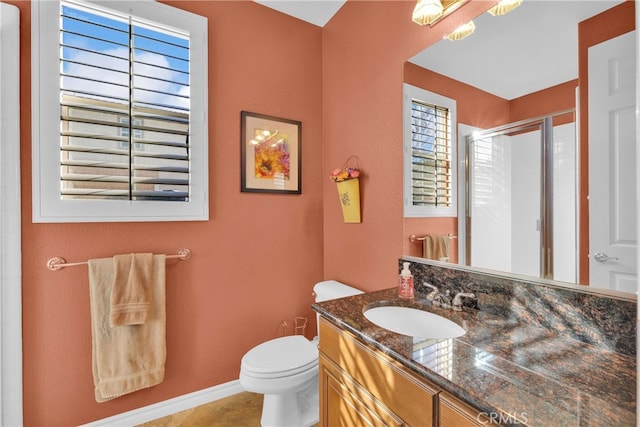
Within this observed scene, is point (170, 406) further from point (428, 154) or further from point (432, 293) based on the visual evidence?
point (428, 154)

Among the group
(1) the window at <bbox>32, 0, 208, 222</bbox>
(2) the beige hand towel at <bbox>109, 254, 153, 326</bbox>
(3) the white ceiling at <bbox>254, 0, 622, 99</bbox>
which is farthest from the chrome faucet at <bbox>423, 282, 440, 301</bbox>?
(2) the beige hand towel at <bbox>109, 254, 153, 326</bbox>

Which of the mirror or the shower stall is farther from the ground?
the mirror

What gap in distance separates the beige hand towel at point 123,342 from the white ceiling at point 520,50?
6.24 ft

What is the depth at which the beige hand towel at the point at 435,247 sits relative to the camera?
54.0 inches

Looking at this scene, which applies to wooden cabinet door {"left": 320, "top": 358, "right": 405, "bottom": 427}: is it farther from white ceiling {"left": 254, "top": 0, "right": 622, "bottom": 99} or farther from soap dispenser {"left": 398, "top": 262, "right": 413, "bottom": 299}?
white ceiling {"left": 254, "top": 0, "right": 622, "bottom": 99}

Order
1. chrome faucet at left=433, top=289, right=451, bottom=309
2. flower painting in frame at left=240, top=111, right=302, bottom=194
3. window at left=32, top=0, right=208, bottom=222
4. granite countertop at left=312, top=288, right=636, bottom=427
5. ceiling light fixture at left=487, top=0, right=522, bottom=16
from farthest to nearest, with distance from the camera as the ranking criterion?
1. flower painting in frame at left=240, top=111, right=302, bottom=194
2. window at left=32, top=0, right=208, bottom=222
3. chrome faucet at left=433, top=289, right=451, bottom=309
4. ceiling light fixture at left=487, top=0, right=522, bottom=16
5. granite countertop at left=312, top=288, right=636, bottom=427

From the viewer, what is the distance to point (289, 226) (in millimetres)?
2207

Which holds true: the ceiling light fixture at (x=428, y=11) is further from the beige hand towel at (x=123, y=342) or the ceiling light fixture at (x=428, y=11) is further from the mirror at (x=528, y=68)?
the beige hand towel at (x=123, y=342)

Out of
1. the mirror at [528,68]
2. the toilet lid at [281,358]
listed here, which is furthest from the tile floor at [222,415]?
the mirror at [528,68]

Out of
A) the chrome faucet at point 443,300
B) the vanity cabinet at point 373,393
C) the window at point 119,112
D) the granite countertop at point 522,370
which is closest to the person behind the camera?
the granite countertop at point 522,370

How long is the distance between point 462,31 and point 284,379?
1.91m

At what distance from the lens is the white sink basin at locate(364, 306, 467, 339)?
1123 mm

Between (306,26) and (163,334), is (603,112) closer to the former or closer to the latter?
(306,26)

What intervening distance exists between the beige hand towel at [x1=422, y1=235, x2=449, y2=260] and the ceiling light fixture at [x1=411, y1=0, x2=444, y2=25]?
1.05 metres
